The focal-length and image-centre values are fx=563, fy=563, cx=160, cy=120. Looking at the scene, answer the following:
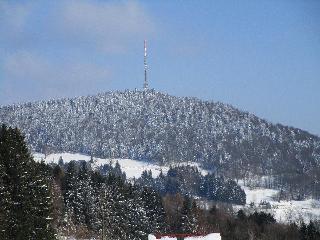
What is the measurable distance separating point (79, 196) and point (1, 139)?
47.2 m

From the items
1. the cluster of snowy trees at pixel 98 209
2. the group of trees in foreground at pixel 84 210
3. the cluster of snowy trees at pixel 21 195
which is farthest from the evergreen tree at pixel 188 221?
the cluster of snowy trees at pixel 21 195

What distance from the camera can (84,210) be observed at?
81.5 metres

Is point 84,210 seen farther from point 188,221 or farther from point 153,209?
point 153,209

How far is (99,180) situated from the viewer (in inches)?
3740

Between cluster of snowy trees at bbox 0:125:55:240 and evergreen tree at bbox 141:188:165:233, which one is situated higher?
cluster of snowy trees at bbox 0:125:55:240

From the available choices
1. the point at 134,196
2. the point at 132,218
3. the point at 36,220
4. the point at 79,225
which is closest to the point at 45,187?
the point at 36,220

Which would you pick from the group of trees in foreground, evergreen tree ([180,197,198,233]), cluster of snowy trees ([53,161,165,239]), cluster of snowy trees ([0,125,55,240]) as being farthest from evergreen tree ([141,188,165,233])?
cluster of snowy trees ([0,125,55,240])

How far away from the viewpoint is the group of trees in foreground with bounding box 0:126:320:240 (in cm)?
3347

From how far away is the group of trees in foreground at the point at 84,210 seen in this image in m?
33.5

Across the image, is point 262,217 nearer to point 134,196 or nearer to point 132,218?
point 134,196

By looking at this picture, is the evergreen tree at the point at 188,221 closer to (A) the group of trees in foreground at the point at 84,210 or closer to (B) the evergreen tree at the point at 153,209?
(A) the group of trees in foreground at the point at 84,210

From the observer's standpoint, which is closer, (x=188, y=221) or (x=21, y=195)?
(x=21, y=195)

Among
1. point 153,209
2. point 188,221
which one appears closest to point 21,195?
point 188,221

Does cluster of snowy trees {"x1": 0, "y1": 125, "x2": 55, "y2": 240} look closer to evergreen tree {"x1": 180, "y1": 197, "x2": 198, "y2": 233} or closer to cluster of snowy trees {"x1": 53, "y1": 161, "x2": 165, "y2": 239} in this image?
cluster of snowy trees {"x1": 53, "y1": 161, "x2": 165, "y2": 239}
